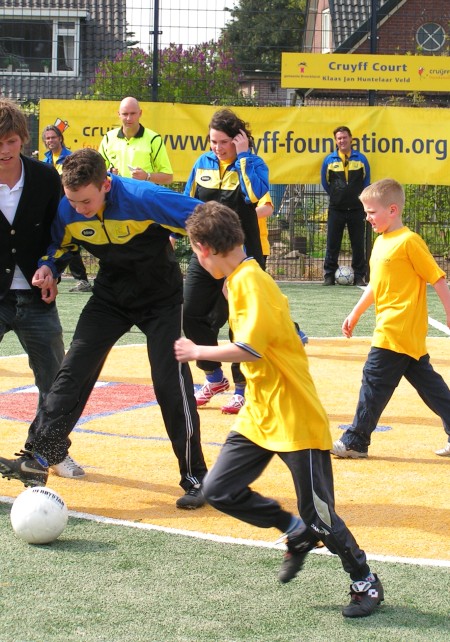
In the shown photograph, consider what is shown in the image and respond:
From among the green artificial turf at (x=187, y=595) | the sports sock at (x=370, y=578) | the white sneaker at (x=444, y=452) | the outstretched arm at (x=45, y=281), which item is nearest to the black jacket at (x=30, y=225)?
the outstretched arm at (x=45, y=281)

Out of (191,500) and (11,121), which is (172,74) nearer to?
(11,121)

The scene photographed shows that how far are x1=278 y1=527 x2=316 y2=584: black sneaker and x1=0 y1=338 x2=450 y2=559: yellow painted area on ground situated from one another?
68 cm

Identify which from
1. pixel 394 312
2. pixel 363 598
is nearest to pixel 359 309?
pixel 394 312

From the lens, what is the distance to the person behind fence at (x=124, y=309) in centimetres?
536

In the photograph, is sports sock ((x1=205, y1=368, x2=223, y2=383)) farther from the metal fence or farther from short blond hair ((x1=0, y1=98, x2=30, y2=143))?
the metal fence

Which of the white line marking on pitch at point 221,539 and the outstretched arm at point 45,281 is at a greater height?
the outstretched arm at point 45,281

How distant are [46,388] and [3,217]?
1.02 m

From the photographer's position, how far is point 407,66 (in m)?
16.4

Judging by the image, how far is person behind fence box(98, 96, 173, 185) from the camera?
9.98 metres

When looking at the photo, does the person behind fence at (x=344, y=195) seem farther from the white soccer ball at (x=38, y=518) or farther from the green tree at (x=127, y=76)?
the white soccer ball at (x=38, y=518)

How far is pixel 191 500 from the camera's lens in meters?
5.45

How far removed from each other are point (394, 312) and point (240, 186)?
6.87 feet

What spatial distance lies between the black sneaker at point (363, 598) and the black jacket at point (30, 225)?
8.52 feet

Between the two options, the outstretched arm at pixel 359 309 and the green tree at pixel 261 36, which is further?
the green tree at pixel 261 36
